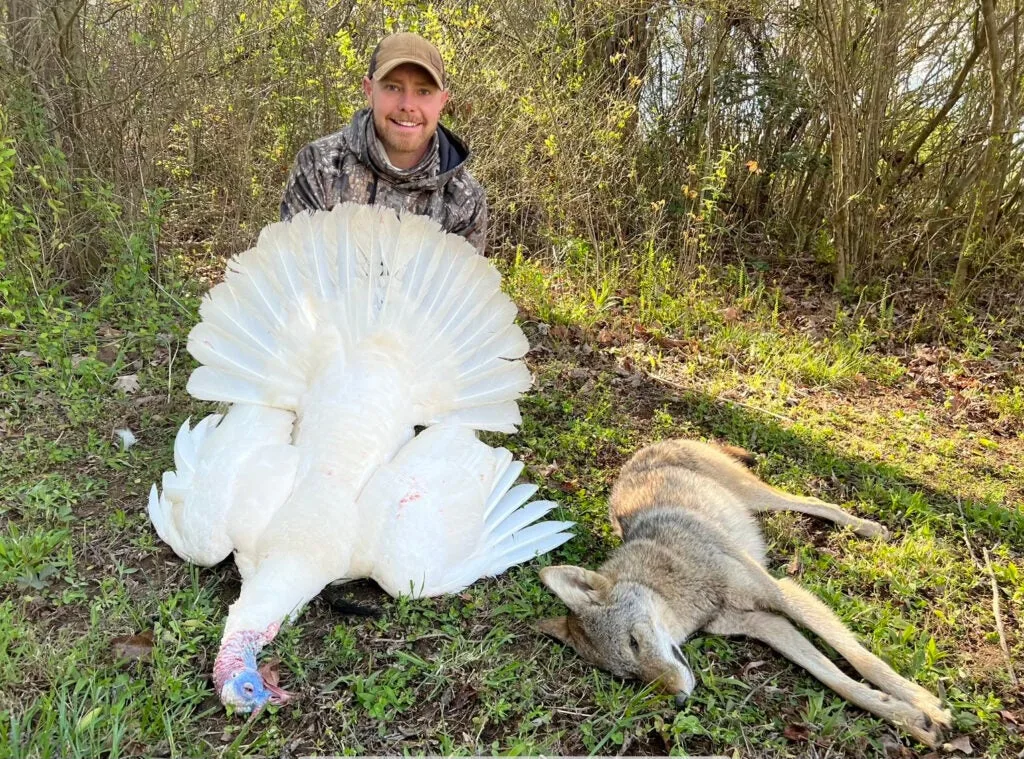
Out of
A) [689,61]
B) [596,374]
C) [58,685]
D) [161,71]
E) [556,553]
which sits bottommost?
[58,685]

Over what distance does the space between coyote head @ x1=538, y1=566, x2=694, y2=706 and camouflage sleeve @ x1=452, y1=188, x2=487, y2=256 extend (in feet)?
8.19

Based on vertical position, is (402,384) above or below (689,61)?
below

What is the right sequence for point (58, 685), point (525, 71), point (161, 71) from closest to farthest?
1. point (58, 685)
2. point (161, 71)
3. point (525, 71)

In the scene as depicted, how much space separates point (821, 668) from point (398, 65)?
3.57 metres

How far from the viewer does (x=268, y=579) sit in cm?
277

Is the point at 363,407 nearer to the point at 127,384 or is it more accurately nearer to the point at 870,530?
the point at 127,384

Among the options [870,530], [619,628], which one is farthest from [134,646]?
[870,530]

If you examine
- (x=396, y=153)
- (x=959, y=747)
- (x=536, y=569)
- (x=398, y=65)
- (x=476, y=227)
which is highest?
(x=398, y=65)

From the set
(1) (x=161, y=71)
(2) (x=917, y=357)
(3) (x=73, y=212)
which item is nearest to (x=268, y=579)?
(3) (x=73, y=212)

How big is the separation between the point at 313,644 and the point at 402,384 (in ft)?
4.20

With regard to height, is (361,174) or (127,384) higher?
(361,174)

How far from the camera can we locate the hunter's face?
13.3 ft

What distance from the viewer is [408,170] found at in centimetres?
432

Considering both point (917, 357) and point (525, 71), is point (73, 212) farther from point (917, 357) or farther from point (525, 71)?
point (917, 357)
